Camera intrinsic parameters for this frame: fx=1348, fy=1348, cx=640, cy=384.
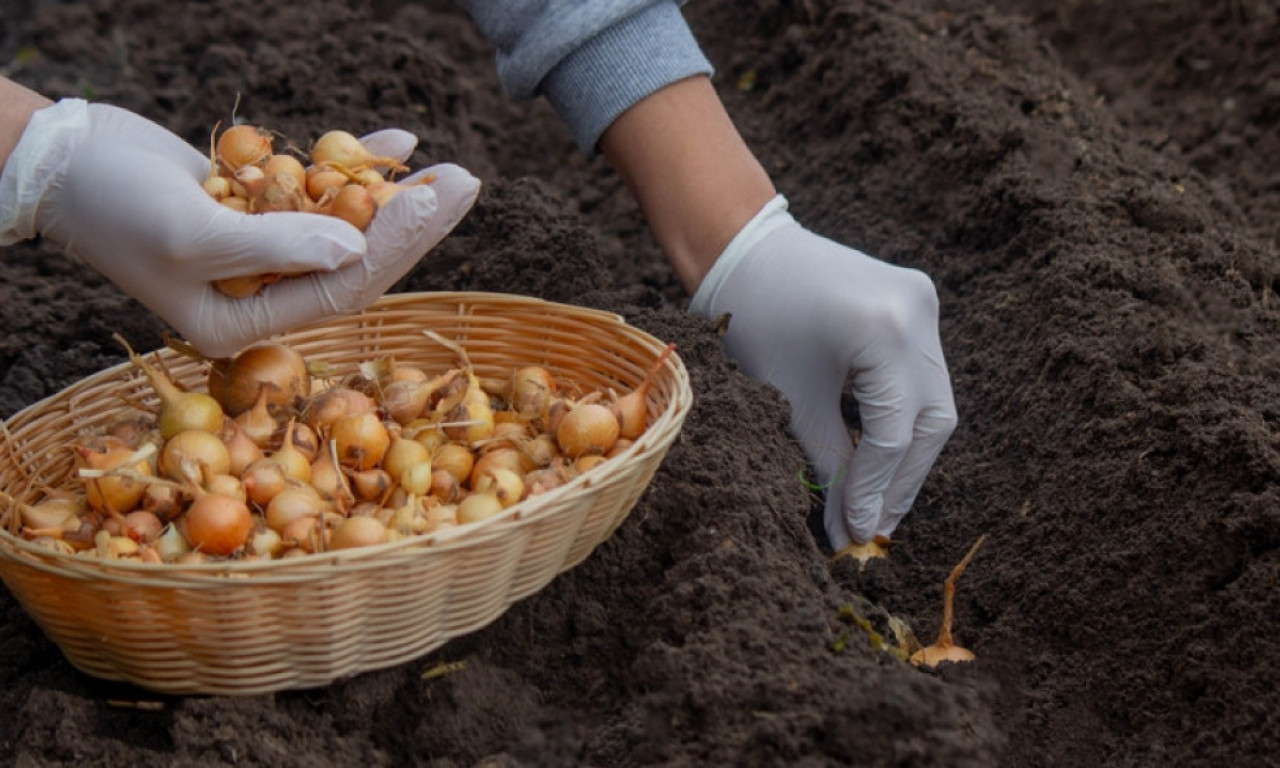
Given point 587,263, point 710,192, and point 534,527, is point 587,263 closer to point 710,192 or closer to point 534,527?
point 710,192

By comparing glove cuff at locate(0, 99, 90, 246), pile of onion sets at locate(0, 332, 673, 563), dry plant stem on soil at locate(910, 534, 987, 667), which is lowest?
dry plant stem on soil at locate(910, 534, 987, 667)

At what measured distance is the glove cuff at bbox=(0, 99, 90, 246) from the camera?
6.62 ft

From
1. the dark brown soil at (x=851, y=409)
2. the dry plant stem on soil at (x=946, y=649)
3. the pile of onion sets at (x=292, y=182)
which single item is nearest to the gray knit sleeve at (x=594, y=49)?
the dark brown soil at (x=851, y=409)

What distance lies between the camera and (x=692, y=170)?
107 inches

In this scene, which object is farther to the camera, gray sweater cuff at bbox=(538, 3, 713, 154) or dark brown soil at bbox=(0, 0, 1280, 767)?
gray sweater cuff at bbox=(538, 3, 713, 154)

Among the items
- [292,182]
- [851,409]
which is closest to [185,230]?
[292,182]

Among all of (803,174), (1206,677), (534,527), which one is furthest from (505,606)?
(803,174)

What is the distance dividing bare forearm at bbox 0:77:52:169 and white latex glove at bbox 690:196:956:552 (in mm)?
1268

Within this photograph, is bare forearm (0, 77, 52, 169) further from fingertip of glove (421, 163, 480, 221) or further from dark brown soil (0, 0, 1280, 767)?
dark brown soil (0, 0, 1280, 767)

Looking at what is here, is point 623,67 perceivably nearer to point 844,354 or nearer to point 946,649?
point 844,354

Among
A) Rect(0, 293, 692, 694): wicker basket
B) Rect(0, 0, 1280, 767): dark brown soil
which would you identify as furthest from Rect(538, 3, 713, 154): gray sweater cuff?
Rect(0, 293, 692, 694): wicker basket

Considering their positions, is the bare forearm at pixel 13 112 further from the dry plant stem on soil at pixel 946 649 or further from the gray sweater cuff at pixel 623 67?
the dry plant stem on soil at pixel 946 649

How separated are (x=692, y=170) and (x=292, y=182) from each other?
0.92 metres

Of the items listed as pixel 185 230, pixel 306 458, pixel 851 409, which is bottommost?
pixel 851 409
